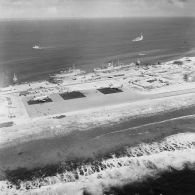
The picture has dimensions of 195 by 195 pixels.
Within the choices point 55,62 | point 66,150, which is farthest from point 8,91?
point 55,62

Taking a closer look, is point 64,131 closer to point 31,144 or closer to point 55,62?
point 31,144

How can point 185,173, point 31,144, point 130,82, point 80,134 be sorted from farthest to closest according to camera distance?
1. point 130,82
2. point 80,134
3. point 31,144
4. point 185,173

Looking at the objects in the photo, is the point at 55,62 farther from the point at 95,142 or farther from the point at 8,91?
the point at 95,142

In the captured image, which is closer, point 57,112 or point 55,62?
point 57,112

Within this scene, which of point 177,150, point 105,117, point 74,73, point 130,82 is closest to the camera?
point 177,150

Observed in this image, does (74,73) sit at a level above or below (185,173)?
above

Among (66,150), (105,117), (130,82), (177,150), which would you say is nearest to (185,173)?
(177,150)
